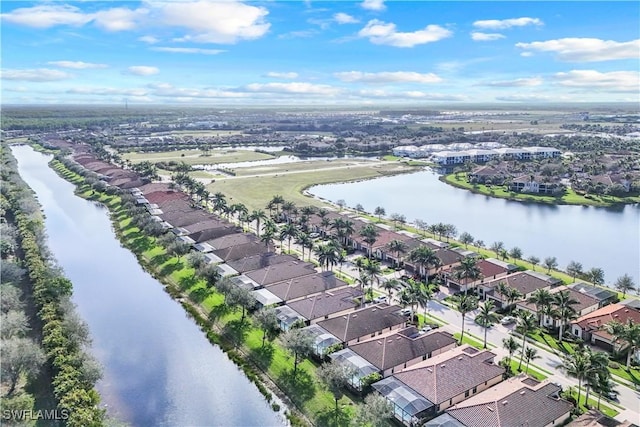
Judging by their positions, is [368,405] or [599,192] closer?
[368,405]

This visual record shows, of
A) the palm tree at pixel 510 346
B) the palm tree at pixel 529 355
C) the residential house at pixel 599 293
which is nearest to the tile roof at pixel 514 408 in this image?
the palm tree at pixel 529 355

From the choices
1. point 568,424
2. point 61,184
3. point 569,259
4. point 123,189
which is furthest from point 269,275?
point 61,184

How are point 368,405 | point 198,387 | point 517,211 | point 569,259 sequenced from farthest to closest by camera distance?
point 517,211 → point 569,259 → point 198,387 → point 368,405

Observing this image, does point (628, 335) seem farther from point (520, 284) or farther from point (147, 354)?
point (147, 354)

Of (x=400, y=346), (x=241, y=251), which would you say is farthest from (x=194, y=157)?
(x=400, y=346)

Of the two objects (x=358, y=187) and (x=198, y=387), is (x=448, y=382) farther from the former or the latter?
(x=358, y=187)

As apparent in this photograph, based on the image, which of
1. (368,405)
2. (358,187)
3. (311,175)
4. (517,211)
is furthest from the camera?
(311,175)

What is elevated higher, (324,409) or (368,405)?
(368,405)

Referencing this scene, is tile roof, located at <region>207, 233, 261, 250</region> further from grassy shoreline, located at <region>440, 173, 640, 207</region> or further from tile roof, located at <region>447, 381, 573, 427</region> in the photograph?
grassy shoreline, located at <region>440, 173, 640, 207</region>
